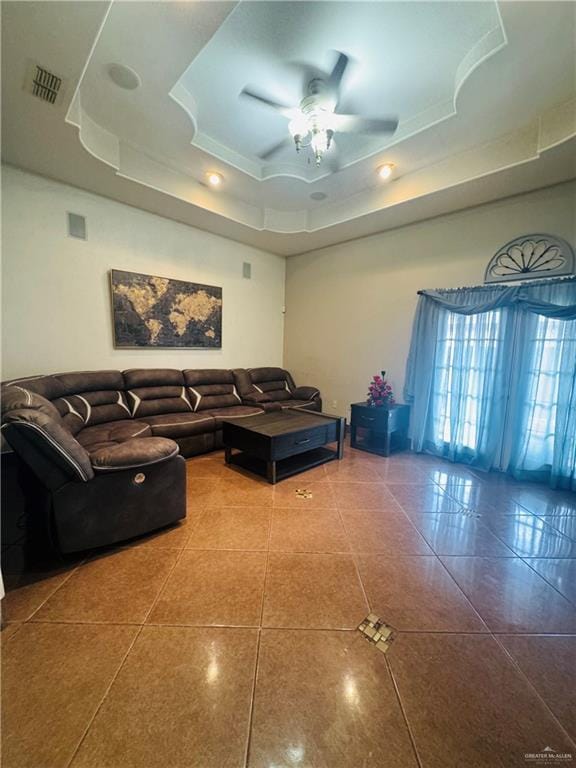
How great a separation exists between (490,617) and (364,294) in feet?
13.1

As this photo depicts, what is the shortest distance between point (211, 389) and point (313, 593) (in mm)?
3211

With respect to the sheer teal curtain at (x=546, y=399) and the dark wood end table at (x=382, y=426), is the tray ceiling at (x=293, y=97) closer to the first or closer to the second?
the sheer teal curtain at (x=546, y=399)

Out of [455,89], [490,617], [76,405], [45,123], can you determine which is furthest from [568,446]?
[45,123]

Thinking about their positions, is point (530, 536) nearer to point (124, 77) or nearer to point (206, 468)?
point (206, 468)

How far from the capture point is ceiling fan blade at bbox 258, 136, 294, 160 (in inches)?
109

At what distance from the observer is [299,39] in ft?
6.65

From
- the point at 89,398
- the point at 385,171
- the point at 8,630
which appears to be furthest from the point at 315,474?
the point at 385,171

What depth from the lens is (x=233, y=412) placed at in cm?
395

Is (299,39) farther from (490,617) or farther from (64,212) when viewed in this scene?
(490,617)

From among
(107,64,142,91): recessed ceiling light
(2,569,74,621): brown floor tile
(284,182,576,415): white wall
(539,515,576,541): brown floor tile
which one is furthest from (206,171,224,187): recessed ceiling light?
(539,515,576,541): brown floor tile

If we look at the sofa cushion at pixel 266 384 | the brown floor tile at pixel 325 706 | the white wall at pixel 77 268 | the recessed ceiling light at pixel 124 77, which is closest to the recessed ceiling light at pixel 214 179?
the white wall at pixel 77 268

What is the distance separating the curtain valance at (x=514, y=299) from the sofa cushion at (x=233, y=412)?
2723 millimetres

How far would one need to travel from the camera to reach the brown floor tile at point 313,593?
146 cm

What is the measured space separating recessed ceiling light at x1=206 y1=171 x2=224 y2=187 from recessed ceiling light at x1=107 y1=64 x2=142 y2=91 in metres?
1.22
